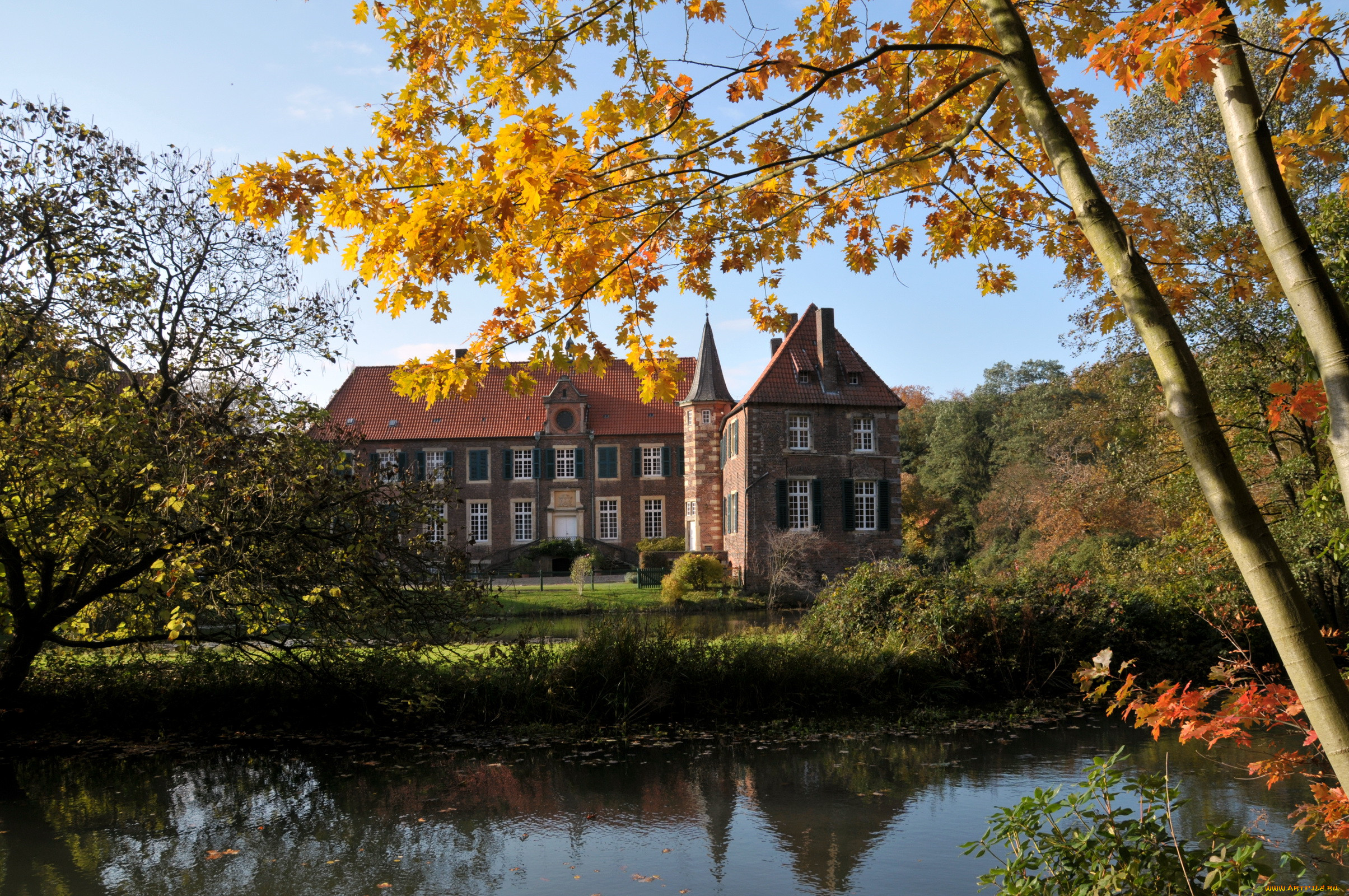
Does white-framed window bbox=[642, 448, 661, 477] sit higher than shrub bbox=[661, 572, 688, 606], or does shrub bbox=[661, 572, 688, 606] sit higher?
white-framed window bbox=[642, 448, 661, 477]

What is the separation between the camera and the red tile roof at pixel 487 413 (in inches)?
1547

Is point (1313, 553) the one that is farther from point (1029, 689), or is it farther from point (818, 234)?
point (818, 234)

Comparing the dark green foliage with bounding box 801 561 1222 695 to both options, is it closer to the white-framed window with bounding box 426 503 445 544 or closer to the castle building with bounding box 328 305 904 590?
the white-framed window with bounding box 426 503 445 544

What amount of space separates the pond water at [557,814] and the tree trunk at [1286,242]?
353cm

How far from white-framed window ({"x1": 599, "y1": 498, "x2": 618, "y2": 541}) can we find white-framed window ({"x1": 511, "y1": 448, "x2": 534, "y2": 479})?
312cm

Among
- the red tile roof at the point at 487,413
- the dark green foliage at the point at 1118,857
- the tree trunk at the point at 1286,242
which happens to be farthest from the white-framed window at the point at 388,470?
the red tile roof at the point at 487,413

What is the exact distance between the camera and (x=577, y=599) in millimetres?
26453

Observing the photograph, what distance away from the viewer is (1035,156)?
4.58 meters

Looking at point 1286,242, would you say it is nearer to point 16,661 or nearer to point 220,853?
point 220,853

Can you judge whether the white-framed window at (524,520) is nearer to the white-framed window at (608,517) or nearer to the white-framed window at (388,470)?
the white-framed window at (608,517)

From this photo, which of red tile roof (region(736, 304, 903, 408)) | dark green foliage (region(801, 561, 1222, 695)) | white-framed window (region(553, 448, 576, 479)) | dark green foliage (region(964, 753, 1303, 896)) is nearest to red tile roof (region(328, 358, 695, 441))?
white-framed window (region(553, 448, 576, 479))

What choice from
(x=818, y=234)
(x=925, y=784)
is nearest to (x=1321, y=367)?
(x=818, y=234)

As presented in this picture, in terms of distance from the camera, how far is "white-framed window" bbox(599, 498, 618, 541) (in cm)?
3912

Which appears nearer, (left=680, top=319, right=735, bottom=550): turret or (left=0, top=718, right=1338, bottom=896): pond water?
(left=0, top=718, right=1338, bottom=896): pond water
